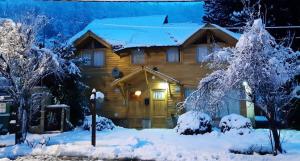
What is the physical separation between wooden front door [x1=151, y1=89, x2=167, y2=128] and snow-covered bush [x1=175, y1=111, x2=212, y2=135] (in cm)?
547

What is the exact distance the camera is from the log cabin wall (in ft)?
78.1

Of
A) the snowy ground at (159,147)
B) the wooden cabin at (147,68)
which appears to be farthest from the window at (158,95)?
the snowy ground at (159,147)

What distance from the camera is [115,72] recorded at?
24.7 metres

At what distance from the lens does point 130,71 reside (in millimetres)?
24828

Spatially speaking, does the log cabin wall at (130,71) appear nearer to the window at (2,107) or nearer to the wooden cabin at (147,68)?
the wooden cabin at (147,68)

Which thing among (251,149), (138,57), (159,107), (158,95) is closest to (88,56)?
(138,57)

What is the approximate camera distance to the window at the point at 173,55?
24.1m

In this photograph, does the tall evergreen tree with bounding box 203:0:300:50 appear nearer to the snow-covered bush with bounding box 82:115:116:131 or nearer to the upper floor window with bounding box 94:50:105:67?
the upper floor window with bounding box 94:50:105:67

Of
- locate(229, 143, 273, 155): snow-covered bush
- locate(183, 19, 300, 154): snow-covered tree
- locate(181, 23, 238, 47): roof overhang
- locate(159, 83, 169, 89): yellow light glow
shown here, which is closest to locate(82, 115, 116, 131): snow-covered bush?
locate(159, 83, 169, 89): yellow light glow

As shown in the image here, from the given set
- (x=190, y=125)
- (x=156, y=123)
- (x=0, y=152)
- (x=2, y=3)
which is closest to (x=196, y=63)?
(x=156, y=123)

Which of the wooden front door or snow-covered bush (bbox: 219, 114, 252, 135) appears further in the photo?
the wooden front door

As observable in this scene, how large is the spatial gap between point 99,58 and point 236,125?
1168 centimetres

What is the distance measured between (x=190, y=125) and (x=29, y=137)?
814 cm

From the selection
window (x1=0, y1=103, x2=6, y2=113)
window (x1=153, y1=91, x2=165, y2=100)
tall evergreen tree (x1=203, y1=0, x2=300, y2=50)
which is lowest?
window (x1=0, y1=103, x2=6, y2=113)
